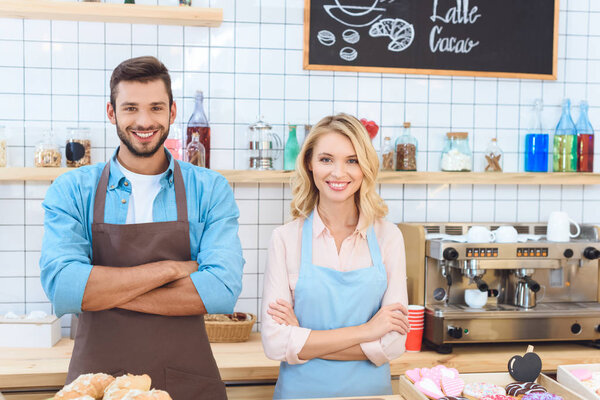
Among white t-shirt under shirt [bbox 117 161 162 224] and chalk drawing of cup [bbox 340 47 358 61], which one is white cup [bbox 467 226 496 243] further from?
white t-shirt under shirt [bbox 117 161 162 224]

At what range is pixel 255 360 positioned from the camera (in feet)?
7.69

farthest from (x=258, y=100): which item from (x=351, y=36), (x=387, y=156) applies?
(x=387, y=156)

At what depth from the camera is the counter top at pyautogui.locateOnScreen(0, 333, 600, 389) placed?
7.18 feet

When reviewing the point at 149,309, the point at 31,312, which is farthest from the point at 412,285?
the point at 31,312

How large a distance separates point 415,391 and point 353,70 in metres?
1.80

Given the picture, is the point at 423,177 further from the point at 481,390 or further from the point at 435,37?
the point at 481,390

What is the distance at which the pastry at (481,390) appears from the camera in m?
1.47

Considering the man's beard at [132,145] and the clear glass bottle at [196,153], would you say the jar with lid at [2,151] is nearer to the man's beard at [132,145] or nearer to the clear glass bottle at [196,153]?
the clear glass bottle at [196,153]

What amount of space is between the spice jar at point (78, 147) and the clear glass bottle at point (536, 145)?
7.03 feet

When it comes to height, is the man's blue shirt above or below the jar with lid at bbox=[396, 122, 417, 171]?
below

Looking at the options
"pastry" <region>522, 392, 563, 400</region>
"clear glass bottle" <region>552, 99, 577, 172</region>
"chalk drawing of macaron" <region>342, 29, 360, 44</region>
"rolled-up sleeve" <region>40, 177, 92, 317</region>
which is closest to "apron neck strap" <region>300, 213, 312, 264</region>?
"rolled-up sleeve" <region>40, 177, 92, 317</region>

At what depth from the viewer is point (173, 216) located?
1756 millimetres

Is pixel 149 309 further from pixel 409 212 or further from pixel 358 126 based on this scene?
pixel 409 212

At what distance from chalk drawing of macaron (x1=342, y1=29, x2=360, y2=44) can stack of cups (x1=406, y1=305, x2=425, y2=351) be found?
131 cm
